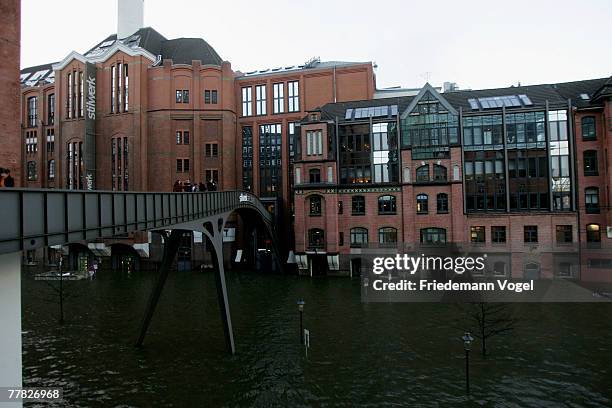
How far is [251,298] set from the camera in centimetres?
3450

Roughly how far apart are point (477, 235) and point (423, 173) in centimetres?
848

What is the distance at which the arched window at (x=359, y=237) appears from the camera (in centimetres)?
4406

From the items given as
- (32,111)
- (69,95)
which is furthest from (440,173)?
(32,111)

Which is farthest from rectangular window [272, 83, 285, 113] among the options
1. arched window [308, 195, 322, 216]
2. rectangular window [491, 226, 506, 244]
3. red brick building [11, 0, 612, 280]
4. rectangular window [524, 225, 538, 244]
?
rectangular window [524, 225, 538, 244]

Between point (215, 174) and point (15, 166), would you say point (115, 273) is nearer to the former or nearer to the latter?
point (215, 174)

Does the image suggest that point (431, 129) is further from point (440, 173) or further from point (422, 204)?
point (422, 204)

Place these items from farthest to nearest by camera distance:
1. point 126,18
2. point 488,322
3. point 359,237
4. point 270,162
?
1. point 126,18
2. point 270,162
3. point 359,237
4. point 488,322

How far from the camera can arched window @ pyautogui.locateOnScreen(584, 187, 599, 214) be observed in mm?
38875

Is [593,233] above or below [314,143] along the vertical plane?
below

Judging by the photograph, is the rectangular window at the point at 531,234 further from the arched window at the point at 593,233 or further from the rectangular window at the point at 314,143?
the rectangular window at the point at 314,143

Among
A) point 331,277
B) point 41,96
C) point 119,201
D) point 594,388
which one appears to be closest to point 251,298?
point 331,277

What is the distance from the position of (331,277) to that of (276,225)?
13.4m

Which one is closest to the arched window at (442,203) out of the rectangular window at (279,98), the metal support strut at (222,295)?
the rectangular window at (279,98)

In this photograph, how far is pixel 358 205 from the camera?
4438cm
